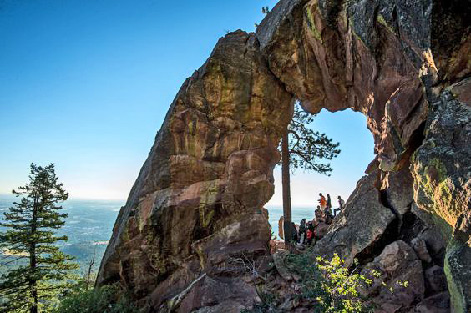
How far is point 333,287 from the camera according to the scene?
6758 millimetres

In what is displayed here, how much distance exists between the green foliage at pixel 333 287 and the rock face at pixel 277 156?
4.43 ft

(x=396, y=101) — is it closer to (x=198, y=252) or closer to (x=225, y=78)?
(x=225, y=78)

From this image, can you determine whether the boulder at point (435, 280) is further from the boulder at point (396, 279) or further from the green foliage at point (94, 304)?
the green foliage at point (94, 304)

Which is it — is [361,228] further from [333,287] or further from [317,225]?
[317,225]

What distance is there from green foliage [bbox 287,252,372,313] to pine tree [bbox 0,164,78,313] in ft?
66.1

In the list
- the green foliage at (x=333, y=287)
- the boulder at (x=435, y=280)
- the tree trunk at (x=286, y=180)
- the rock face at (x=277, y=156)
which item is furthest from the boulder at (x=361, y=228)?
the tree trunk at (x=286, y=180)

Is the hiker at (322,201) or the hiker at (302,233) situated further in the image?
the hiker at (322,201)

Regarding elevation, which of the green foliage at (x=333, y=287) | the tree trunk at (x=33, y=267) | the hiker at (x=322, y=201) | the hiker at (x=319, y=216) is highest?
the hiker at (x=322, y=201)

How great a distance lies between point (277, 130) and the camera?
15.1m

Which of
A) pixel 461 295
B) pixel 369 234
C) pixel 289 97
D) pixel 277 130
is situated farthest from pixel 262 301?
pixel 289 97

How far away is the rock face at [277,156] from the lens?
6109 mm

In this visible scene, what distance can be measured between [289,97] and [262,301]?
11.0 m

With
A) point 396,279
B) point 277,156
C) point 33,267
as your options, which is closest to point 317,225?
point 277,156

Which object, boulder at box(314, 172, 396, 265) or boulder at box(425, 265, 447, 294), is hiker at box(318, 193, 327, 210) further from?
boulder at box(425, 265, 447, 294)
